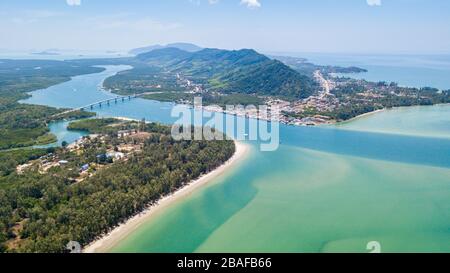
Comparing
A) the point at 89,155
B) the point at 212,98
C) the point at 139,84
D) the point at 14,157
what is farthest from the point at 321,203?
the point at 139,84

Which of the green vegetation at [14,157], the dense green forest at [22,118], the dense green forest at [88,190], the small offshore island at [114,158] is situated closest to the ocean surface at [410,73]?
the small offshore island at [114,158]

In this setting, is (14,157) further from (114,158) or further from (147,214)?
(147,214)

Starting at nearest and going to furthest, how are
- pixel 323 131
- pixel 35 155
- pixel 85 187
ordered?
pixel 85 187 < pixel 35 155 < pixel 323 131

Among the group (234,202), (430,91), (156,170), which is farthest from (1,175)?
(430,91)

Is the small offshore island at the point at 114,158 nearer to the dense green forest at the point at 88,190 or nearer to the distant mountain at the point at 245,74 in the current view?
the dense green forest at the point at 88,190
